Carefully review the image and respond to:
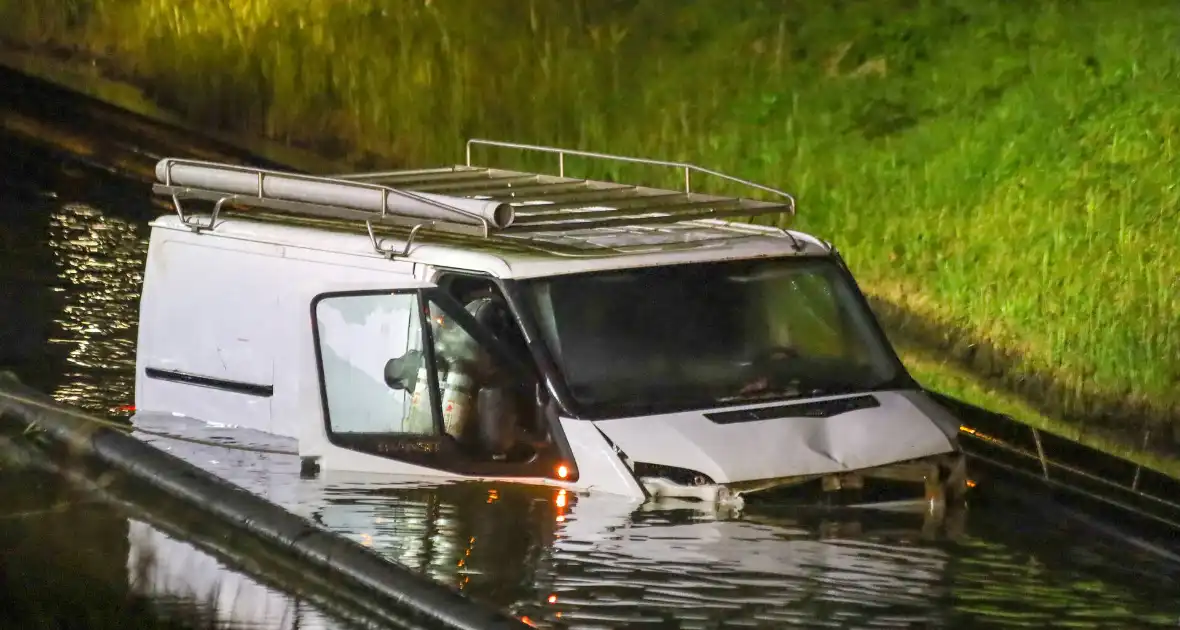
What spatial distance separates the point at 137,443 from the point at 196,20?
15.3m

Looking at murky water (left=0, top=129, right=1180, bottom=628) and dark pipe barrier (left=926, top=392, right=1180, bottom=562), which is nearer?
murky water (left=0, top=129, right=1180, bottom=628)

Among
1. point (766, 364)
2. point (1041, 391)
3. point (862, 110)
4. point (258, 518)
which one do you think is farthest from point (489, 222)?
point (862, 110)

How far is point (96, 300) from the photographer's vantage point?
12656mm

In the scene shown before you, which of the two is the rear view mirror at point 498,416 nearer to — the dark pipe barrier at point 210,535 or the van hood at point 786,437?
the van hood at point 786,437

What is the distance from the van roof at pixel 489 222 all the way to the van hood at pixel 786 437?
72 cm

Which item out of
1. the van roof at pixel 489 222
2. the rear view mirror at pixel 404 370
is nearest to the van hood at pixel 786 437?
the van roof at pixel 489 222

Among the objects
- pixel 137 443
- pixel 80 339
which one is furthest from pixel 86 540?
pixel 80 339

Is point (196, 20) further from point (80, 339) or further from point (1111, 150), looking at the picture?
point (1111, 150)

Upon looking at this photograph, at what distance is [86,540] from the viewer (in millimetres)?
7191

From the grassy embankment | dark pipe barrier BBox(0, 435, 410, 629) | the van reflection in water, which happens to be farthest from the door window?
the grassy embankment

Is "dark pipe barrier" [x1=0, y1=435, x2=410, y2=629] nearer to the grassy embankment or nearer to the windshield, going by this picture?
the windshield

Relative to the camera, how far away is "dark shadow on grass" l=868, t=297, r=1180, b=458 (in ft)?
30.2

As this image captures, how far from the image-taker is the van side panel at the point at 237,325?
23.3ft

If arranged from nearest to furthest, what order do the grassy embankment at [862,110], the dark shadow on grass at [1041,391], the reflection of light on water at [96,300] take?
the dark shadow on grass at [1041,391], the reflection of light on water at [96,300], the grassy embankment at [862,110]
